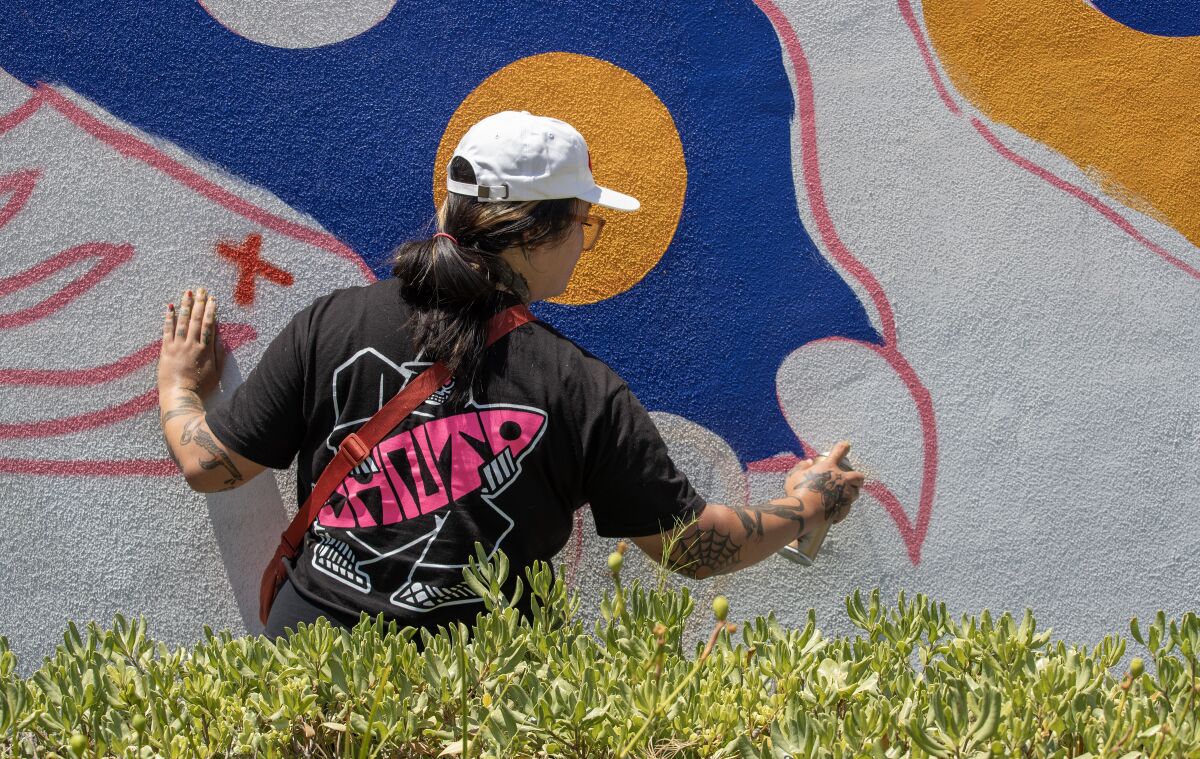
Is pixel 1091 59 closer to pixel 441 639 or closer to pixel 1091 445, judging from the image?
pixel 1091 445

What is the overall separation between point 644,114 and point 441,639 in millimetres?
1544

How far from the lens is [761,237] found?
103 inches

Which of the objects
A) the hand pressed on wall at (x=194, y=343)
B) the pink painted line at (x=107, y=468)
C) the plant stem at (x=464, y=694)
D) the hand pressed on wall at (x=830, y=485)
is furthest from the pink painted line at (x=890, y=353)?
the pink painted line at (x=107, y=468)

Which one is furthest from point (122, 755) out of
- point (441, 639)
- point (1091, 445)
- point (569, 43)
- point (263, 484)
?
point (1091, 445)

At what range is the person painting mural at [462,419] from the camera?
6.16 ft

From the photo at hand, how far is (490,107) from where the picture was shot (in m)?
2.59

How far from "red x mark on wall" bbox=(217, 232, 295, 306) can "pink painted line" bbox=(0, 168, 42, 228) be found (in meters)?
0.50

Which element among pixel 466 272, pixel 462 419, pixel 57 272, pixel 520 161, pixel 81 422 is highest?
pixel 520 161

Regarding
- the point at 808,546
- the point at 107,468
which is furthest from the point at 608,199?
the point at 107,468

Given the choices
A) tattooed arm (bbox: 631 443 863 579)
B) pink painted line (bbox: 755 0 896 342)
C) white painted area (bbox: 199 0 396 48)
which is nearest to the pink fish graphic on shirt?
tattooed arm (bbox: 631 443 863 579)

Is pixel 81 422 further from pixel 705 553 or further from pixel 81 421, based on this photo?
pixel 705 553

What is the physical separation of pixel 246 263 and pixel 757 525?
→ 1452 millimetres

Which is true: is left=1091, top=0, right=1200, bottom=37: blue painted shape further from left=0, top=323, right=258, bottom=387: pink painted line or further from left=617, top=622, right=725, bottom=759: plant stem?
left=0, top=323, right=258, bottom=387: pink painted line

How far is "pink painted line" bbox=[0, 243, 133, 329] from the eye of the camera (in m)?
2.53
